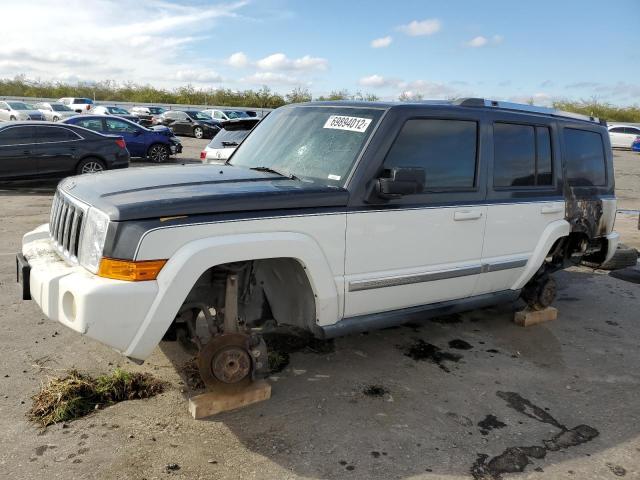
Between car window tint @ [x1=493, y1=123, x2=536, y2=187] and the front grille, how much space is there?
2.90 m

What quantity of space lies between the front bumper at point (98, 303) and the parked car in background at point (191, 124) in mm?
26772

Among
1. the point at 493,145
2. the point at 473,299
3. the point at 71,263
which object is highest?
the point at 493,145

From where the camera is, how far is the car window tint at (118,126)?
51.0 ft

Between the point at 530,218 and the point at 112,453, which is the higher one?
the point at 530,218

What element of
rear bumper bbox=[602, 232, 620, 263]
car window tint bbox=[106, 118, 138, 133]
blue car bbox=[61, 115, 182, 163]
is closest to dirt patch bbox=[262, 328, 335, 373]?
rear bumper bbox=[602, 232, 620, 263]

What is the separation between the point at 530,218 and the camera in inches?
175

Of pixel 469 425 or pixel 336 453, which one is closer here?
pixel 336 453

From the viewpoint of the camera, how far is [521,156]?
443 centimetres

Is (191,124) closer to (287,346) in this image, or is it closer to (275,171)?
(287,346)

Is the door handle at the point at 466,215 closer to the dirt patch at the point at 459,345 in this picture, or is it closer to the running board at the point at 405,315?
the running board at the point at 405,315

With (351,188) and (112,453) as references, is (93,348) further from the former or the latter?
(351,188)

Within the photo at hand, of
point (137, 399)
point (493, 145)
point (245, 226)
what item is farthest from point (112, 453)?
point (493, 145)

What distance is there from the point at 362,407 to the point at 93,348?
6.68 ft

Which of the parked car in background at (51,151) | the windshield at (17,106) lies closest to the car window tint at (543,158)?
the parked car in background at (51,151)
